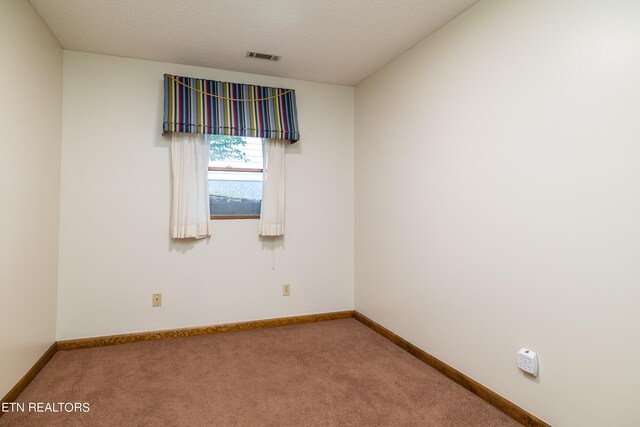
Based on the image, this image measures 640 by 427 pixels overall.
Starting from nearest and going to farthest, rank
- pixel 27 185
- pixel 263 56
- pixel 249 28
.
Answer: pixel 27 185, pixel 249 28, pixel 263 56

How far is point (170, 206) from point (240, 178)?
25.6 inches

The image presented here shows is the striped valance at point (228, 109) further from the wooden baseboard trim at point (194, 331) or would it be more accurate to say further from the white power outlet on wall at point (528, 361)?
the white power outlet on wall at point (528, 361)

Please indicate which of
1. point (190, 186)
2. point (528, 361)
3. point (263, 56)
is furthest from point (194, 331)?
point (528, 361)

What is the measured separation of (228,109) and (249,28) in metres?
0.79

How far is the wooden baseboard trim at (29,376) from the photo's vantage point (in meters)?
1.96

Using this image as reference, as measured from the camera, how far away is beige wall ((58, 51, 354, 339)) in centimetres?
278

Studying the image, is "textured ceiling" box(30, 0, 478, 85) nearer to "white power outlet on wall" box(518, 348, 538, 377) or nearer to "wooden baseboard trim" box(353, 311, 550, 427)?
"white power outlet on wall" box(518, 348, 538, 377)

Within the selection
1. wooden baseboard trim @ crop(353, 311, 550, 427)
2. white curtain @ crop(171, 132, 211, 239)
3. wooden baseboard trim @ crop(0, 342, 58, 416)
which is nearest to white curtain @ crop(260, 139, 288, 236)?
white curtain @ crop(171, 132, 211, 239)

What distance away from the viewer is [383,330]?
3.07 metres

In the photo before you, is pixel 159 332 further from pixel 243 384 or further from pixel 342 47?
pixel 342 47

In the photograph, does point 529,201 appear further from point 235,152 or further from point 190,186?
point 190,186

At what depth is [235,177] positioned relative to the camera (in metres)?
3.24

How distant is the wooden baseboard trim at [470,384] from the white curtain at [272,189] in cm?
133

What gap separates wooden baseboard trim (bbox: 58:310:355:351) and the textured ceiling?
2.29 meters
